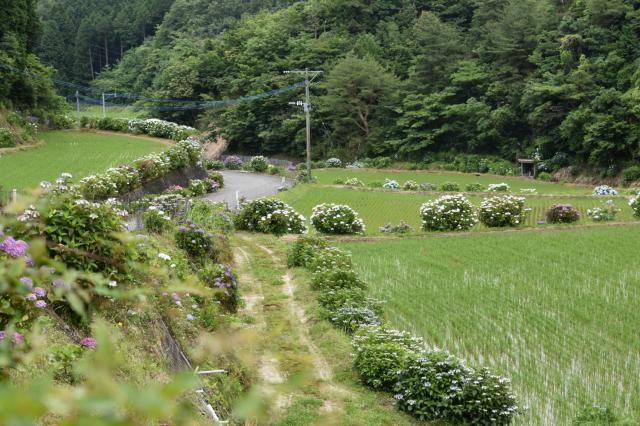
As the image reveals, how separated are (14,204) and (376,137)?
45.0 metres

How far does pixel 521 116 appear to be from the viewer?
40.1 metres

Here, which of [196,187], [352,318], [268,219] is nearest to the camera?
[352,318]

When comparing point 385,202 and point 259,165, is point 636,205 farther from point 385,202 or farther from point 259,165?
point 259,165

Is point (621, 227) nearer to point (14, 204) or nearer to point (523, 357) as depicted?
point (523, 357)

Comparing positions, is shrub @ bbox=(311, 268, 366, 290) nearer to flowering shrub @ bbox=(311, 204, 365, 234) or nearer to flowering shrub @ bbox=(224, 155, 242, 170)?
flowering shrub @ bbox=(311, 204, 365, 234)

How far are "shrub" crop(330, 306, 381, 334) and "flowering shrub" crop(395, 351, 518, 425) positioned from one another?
2231 mm

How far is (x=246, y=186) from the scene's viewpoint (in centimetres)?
3150

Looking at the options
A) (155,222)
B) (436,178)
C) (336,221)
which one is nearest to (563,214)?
(336,221)

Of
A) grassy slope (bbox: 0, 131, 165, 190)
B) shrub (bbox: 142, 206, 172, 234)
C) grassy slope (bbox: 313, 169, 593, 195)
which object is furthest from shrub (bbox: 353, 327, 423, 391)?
grassy slope (bbox: 313, 169, 593, 195)

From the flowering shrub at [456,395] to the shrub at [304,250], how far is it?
19.6 feet

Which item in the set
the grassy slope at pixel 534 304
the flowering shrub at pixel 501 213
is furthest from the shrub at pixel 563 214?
the grassy slope at pixel 534 304

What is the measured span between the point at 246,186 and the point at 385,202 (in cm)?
813

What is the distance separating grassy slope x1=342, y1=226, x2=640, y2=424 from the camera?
7766mm

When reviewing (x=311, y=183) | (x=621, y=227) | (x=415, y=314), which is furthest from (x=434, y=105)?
(x=415, y=314)
